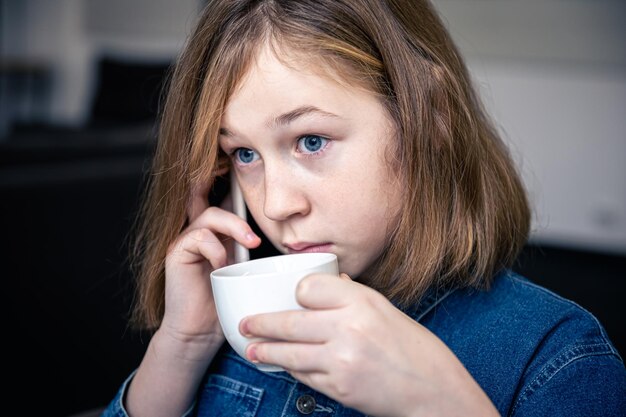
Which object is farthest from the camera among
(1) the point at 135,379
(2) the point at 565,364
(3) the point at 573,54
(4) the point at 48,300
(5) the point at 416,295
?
(3) the point at 573,54

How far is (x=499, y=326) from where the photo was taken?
0.88 m

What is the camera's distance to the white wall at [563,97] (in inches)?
130

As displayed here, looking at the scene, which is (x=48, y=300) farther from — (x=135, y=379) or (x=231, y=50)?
(x=231, y=50)

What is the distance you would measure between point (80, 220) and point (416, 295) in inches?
57.2

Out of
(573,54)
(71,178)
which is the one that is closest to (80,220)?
(71,178)

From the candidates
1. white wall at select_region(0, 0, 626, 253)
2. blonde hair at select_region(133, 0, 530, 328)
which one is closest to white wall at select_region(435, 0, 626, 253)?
white wall at select_region(0, 0, 626, 253)

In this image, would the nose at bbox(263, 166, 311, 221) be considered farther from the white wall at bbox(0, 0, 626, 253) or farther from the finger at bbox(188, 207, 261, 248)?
the white wall at bbox(0, 0, 626, 253)

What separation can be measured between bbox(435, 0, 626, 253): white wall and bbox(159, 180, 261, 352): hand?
251 cm

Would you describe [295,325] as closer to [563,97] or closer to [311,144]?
[311,144]

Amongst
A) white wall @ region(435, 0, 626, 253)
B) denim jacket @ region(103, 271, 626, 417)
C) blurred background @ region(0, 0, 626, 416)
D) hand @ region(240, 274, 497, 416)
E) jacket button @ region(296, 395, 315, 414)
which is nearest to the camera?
hand @ region(240, 274, 497, 416)

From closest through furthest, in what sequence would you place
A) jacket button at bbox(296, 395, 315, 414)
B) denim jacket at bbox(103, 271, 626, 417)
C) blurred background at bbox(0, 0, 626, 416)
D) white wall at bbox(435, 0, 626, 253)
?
denim jacket at bbox(103, 271, 626, 417) → jacket button at bbox(296, 395, 315, 414) → blurred background at bbox(0, 0, 626, 416) → white wall at bbox(435, 0, 626, 253)

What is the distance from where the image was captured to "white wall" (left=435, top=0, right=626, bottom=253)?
3.29m

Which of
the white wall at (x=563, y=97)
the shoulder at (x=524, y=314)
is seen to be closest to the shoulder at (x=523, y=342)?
the shoulder at (x=524, y=314)

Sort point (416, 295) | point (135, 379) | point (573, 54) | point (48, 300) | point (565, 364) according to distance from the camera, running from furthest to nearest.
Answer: point (573, 54) → point (48, 300) → point (135, 379) → point (416, 295) → point (565, 364)
